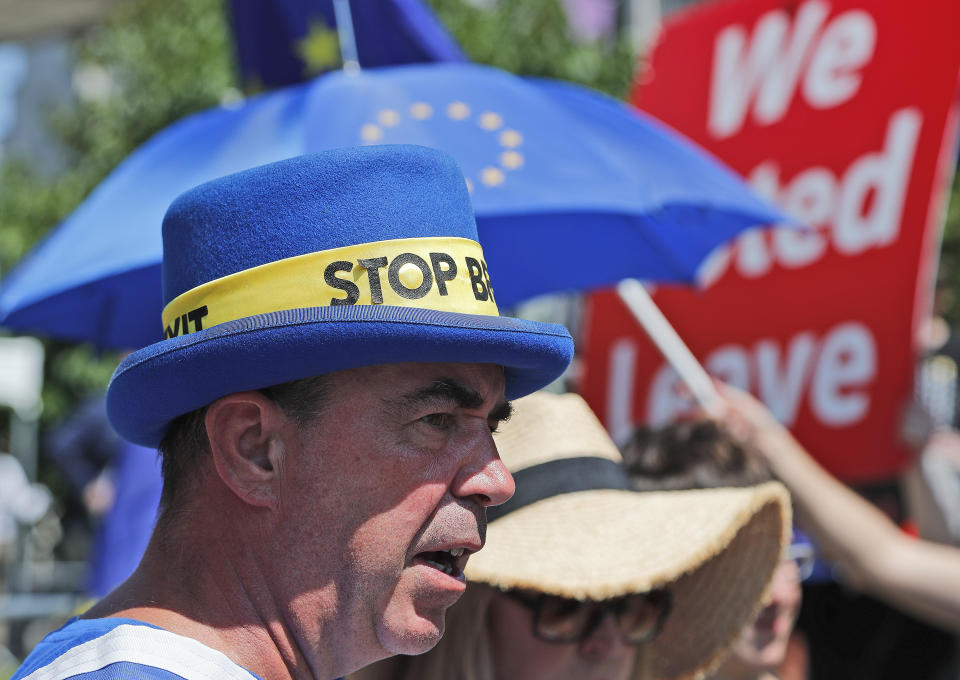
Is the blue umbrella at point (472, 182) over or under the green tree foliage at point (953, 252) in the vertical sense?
under

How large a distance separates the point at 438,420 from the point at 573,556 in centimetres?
86

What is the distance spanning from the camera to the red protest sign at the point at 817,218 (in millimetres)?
3514

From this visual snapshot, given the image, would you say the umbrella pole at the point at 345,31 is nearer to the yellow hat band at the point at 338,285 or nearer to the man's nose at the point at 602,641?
the man's nose at the point at 602,641

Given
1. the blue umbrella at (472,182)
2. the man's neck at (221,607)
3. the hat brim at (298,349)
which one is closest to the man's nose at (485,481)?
the hat brim at (298,349)

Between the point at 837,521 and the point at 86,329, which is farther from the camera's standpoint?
the point at 86,329

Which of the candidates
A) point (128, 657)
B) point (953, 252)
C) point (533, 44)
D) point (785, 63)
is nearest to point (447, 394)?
point (128, 657)

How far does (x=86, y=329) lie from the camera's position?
3352mm

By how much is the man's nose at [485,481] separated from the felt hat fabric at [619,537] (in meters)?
0.71

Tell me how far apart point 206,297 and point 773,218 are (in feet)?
6.83

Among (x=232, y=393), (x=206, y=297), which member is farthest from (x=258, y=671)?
(x=206, y=297)

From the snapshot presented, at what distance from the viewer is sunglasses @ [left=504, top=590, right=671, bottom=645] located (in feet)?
7.54

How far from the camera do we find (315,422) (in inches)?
55.0

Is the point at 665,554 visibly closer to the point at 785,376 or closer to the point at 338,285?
the point at 338,285

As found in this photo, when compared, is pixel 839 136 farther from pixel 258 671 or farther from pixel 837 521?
pixel 258 671
